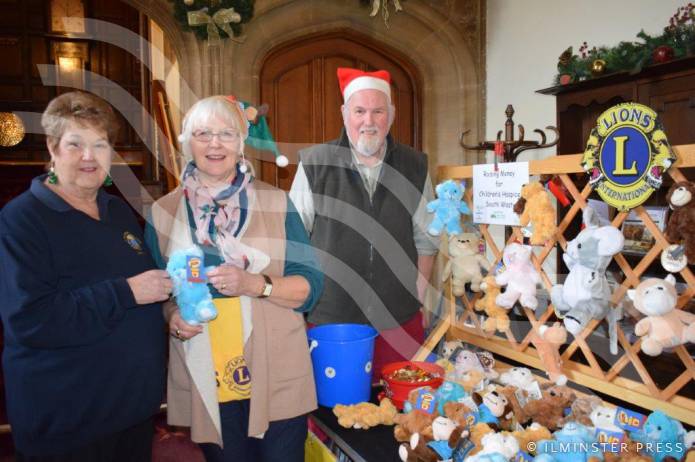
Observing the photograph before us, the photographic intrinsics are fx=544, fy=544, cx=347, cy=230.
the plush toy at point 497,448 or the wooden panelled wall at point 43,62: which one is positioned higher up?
the wooden panelled wall at point 43,62

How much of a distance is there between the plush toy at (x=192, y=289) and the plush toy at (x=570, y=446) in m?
0.75

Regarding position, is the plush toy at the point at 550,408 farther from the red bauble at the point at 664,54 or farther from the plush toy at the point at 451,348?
the red bauble at the point at 664,54

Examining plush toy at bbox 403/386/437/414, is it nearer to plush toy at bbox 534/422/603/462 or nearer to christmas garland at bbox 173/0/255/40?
plush toy at bbox 534/422/603/462

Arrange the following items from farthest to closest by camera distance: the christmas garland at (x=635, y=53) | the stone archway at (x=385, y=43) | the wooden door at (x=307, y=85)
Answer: the wooden door at (x=307, y=85)
the stone archway at (x=385, y=43)
the christmas garland at (x=635, y=53)

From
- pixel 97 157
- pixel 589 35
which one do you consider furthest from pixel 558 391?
pixel 589 35

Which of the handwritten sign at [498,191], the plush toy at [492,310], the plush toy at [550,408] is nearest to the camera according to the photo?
the plush toy at [550,408]

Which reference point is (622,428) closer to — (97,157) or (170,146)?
(97,157)

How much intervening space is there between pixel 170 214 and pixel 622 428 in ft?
3.72

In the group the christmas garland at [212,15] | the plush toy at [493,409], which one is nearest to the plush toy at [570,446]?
the plush toy at [493,409]

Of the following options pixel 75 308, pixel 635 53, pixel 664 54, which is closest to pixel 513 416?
pixel 75 308

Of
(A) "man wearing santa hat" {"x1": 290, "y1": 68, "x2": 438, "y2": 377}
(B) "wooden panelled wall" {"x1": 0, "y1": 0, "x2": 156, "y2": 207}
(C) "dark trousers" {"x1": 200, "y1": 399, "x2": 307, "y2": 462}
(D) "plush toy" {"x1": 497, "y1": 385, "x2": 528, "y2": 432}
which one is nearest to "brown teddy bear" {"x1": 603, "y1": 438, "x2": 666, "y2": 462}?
(D) "plush toy" {"x1": 497, "y1": 385, "x2": 528, "y2": 432}

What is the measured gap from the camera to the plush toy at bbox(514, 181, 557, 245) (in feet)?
4.67

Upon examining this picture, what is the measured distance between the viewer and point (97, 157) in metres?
1.25

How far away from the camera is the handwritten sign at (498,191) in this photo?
152 centimetres
